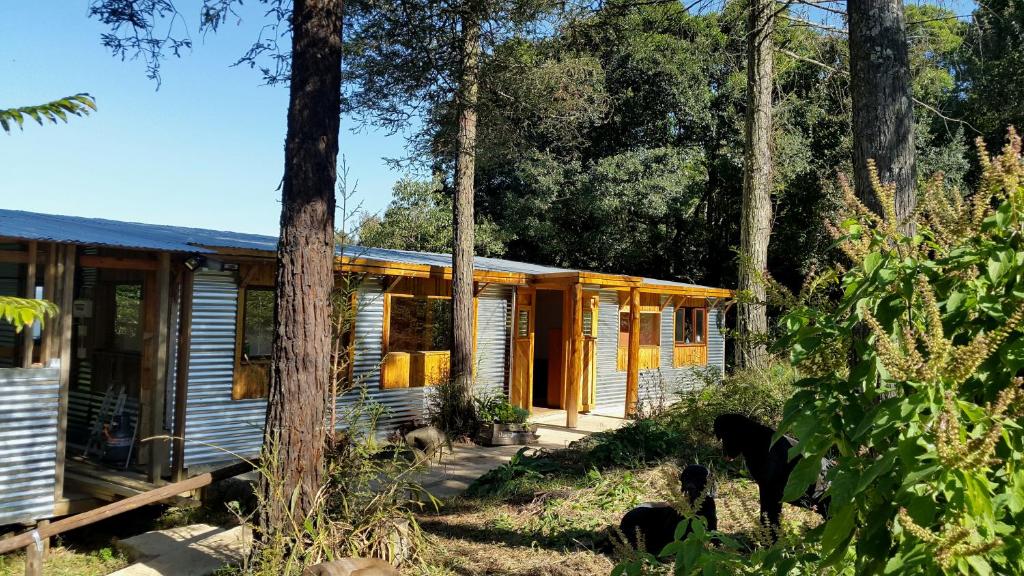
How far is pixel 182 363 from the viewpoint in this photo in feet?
30.1

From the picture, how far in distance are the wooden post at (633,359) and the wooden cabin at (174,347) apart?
39 mm

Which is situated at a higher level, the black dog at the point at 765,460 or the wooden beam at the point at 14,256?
the wooden beam at the point at 14,256

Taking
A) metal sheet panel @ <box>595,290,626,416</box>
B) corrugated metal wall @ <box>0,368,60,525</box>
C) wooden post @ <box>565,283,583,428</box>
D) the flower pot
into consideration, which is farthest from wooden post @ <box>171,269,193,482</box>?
metal sheet panel @ <box>595,290,626,416</box>

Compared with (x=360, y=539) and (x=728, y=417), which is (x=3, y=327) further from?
(x=728, y=417)

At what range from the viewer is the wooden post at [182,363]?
9053 mm

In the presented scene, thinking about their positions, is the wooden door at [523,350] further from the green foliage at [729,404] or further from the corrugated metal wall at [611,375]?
the green foliage at [729,404]

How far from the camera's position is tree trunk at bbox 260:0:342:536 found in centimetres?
550

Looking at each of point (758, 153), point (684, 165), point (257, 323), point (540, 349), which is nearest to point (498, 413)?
point (257, 323)

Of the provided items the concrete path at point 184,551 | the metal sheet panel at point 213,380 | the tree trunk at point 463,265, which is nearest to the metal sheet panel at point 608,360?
the tree trunk at point 463,265

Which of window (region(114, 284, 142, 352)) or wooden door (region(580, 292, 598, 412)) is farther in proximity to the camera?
wooden door (region(580, 292, 598, 412))

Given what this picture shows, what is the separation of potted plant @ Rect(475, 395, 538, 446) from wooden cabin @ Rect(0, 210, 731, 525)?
3.83ft

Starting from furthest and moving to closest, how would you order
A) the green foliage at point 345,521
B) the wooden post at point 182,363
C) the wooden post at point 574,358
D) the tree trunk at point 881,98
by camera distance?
the wooden post at point 574,358, the wooden post at point 182,363, the green foliage at point 345,521, the tree trunk at point 881,98

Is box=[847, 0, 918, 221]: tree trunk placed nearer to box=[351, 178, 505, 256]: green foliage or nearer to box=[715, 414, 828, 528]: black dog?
box=[715, 414, 828, 528]: black dog

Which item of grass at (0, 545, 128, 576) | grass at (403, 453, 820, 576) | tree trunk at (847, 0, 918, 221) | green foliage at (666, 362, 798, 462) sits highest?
tree trunk at (847, 0, 918, 221)
